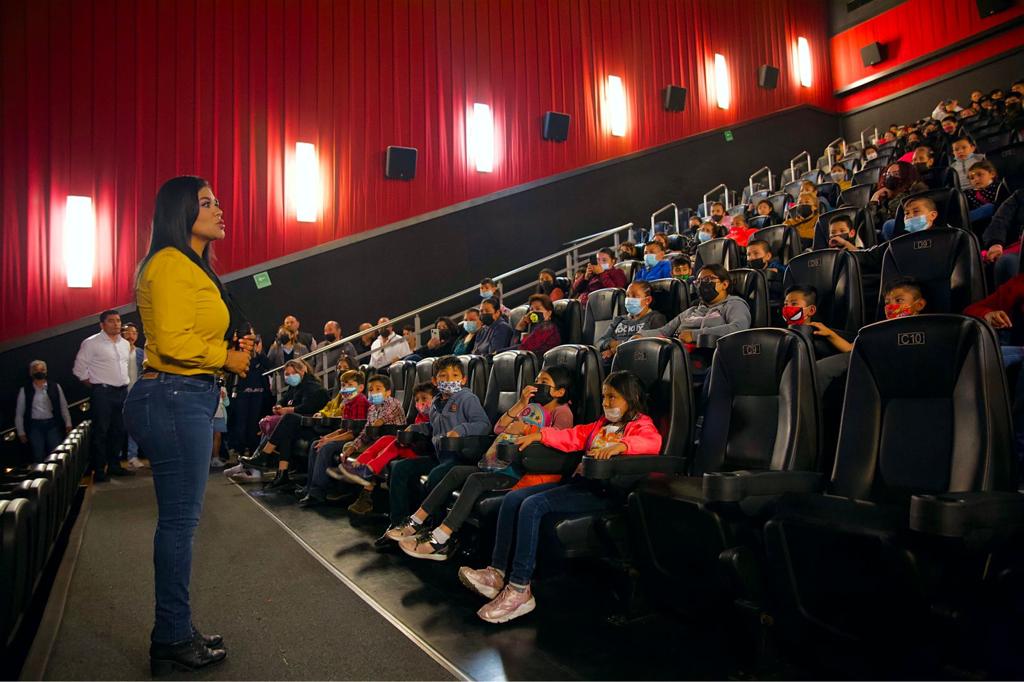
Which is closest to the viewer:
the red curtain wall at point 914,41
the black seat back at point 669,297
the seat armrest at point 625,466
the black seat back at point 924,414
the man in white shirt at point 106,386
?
the black seat back at point 924,414

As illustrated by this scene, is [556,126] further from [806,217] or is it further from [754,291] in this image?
[754,291]

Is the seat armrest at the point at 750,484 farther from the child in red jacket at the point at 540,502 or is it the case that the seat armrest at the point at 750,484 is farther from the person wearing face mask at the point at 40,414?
the person wearing face mask at the point at 40,414

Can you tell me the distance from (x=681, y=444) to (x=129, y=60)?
754 centimetres

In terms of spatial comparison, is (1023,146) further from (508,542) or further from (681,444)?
(508,542)

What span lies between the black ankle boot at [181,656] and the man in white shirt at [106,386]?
4602 mm

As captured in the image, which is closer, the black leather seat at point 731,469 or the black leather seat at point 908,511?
the black leather seat at point 908,511

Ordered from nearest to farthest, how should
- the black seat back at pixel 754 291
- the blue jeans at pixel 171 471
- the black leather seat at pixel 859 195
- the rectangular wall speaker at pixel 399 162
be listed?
the blue jeans at pixel 171 471, the black seat back at pixel 754 291, the black leather seat at pixel 859 195, the rectangular wall speaker at pixel 399 162

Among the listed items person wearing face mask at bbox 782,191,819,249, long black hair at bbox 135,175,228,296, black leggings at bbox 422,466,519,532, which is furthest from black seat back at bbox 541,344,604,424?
person wearing face mask at bbox 782,191,819,249

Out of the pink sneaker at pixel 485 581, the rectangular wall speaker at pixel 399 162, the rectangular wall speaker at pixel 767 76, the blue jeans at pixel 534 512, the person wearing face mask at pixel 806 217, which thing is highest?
the rectangular wall speaker at pixel 767 76

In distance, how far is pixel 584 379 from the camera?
2.77 metres

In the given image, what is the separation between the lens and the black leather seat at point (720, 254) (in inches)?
180

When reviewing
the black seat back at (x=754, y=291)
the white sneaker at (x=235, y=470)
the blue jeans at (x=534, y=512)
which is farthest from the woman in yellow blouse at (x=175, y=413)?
the white sneaker at (x=235, y=470)

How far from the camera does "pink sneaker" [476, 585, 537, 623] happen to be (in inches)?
83.9

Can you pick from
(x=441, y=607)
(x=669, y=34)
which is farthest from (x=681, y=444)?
(x=669, y=34)
